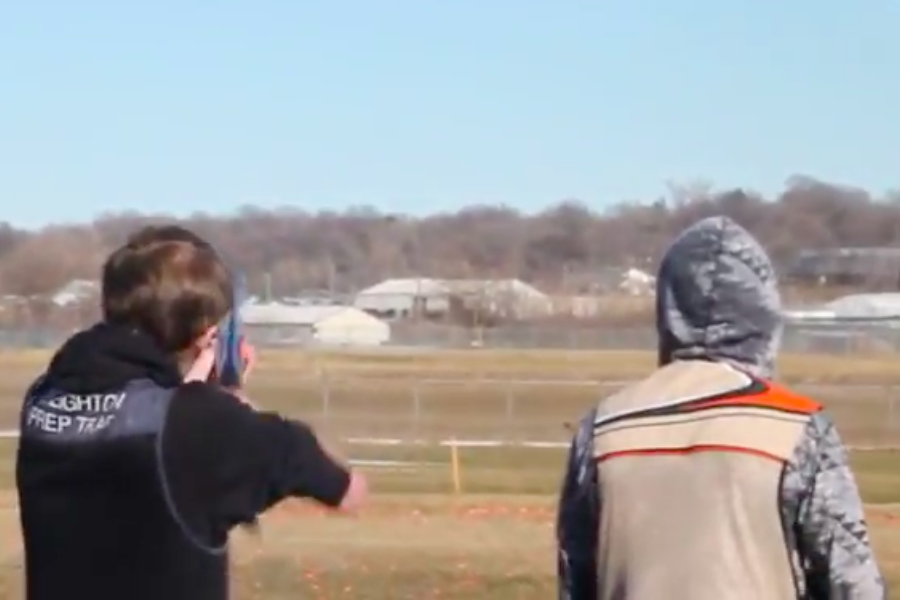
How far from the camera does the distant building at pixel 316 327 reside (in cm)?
9856

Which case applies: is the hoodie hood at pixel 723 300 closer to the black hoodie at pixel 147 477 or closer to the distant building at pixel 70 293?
the black hoodie at pixel 147 477

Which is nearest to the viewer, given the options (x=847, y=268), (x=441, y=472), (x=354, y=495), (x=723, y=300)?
(x=354, y=495)

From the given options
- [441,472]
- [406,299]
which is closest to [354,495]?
[441,472]

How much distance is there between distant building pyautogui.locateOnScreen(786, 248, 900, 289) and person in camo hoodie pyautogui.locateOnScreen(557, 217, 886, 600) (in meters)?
138

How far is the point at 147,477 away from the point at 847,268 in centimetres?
14425

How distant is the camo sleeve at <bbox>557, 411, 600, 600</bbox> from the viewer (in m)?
3.94

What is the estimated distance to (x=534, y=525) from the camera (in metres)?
16.3

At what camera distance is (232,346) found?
3883mm

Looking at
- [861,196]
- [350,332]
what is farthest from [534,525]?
[861,196]

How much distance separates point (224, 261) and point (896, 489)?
2321 centimetres

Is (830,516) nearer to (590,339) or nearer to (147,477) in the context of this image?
(147,477)

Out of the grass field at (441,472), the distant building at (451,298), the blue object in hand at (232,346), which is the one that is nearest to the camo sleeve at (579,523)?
the grass field at (441,472)

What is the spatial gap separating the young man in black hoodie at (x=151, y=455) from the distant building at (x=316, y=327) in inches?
3526

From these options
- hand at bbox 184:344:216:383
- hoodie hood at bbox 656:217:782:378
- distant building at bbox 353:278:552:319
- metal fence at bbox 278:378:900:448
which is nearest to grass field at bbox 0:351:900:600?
metal fence at bbox 278:378:900:448
